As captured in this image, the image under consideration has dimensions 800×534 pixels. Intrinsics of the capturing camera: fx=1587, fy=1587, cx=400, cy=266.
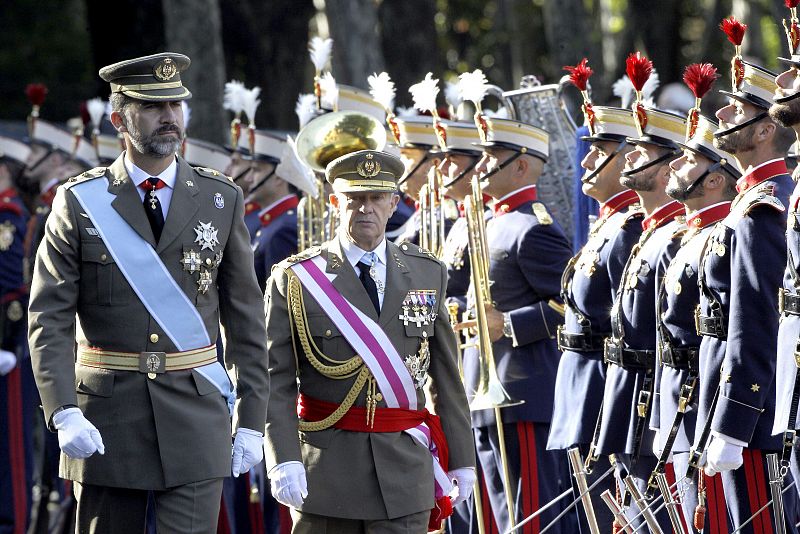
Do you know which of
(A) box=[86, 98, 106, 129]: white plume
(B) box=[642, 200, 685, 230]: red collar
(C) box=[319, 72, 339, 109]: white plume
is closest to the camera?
(B) box=[642, 200, 685, 230]: red collar

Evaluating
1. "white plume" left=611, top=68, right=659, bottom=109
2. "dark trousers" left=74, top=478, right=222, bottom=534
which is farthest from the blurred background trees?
"dark trousers" left=74, top=478, right=222, bottom=534

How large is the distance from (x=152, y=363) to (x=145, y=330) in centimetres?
12

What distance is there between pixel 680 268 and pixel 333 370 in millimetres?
1482

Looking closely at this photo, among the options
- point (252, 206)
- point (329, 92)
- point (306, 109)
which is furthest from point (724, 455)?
point (252, 206)

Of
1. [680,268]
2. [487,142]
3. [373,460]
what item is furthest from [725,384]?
[487,142]

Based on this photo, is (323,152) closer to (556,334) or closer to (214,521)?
(556,334)

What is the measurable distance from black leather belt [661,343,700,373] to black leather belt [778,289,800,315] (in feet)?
2.81

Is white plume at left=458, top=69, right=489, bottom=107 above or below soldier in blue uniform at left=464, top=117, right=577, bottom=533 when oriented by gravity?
above

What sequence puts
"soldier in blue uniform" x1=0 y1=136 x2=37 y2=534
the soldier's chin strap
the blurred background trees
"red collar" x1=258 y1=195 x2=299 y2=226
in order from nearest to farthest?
the soldier's chin strap < "red collar" x1=258 y1=195 x2=299 y2=226 < "soldier in blue uniform" x1=0 y1=136 x2=37 y2=534 < the blurred background trees

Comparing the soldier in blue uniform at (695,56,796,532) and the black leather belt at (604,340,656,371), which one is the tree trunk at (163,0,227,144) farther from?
the soldier in blue uniform at (695,56,796,532)

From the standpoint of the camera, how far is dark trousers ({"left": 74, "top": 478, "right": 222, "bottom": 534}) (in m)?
5.40

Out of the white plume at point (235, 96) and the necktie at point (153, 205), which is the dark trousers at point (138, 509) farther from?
the white plume at point (235, 96)

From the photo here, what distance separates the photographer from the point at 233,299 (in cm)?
568

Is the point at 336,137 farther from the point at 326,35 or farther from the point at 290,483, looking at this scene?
the point at 326,35
